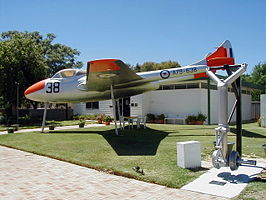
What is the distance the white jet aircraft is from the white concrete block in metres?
4.70

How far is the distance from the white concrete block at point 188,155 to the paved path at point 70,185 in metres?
1.44

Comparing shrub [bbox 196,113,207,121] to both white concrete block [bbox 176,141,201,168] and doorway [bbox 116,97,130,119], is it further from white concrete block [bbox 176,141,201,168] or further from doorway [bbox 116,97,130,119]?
white concrete block [bbox 176,141,201,168]

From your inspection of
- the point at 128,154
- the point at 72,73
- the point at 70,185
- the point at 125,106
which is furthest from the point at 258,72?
the point at 70,185

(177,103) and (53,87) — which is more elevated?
(53,87)

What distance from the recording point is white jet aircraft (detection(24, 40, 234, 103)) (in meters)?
11.9

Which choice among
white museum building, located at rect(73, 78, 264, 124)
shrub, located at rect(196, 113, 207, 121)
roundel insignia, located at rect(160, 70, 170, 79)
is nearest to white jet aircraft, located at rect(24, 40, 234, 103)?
roundel insignia, located at rect(160, 70, 170, 79)

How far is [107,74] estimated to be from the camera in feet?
35.5

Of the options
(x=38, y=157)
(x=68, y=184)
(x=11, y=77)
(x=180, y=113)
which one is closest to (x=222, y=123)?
(x=68, y=184)

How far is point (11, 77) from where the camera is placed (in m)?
23.3

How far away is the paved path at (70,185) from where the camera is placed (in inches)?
195

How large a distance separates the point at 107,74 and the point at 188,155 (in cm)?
531

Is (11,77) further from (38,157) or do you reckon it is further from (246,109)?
(246,109)

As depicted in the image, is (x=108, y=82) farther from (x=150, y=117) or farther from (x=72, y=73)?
(x=150, y=117)

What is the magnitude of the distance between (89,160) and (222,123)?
3.93 meters
